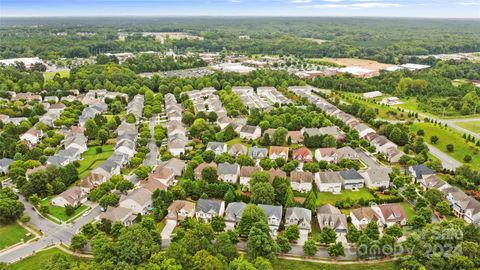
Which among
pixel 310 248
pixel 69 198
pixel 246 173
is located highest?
pixel 246 173

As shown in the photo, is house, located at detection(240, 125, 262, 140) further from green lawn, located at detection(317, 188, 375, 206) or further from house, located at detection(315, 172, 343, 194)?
green lawn, located at detection(317, 188, 375, 206)

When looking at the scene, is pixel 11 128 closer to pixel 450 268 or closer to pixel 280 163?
pixel 280 163

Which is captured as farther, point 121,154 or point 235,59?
point 235,59

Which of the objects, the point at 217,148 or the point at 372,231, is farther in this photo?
the point at 217,148

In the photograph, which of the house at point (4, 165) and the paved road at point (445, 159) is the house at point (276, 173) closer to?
the paved road at point (445, 159)

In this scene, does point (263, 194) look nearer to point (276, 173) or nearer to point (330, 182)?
point (276, 173)

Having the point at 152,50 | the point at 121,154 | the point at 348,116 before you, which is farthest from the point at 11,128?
the point at 152,50

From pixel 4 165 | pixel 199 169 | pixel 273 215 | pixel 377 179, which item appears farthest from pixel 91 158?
pixel 377 179
